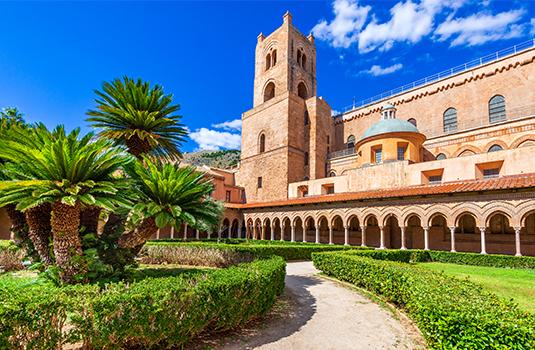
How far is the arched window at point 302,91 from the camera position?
131 ft

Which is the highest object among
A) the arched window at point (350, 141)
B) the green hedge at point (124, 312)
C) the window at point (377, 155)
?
the arched window at point (350, 141)

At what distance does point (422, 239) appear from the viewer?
75.6ft

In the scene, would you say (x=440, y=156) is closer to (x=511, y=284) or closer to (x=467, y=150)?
(x=467, y=150)

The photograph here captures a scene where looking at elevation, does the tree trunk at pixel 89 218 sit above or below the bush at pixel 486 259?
above

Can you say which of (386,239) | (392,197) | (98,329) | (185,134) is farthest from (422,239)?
(98,329)

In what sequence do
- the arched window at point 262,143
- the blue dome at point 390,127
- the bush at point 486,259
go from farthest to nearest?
1. the arched window at point 262,143
2. the blue dome at point 390,127
3. the bush at point 486,259

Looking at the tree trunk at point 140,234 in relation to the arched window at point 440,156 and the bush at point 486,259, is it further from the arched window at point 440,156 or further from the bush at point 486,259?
the arched window at point 440,156

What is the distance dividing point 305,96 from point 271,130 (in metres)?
7.60

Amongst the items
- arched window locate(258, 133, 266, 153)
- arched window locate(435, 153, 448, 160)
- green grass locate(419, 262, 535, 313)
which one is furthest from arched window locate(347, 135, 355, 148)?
green grass locate(419, 262, 535, 313)

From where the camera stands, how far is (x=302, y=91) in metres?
40.4

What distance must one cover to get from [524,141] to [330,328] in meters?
26.1

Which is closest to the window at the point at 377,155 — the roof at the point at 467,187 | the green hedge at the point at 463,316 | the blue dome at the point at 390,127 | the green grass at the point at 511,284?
the blue dome at the point at 390,127

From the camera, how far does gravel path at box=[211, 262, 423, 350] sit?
5.33m

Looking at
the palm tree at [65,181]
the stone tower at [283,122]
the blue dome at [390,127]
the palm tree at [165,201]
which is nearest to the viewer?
the palm tree at [65,181]
